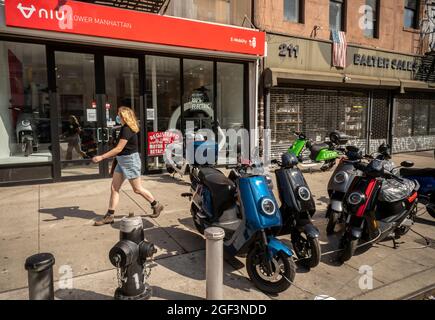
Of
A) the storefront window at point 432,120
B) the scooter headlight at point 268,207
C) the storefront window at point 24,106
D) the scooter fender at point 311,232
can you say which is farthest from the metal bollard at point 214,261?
the storefront window at point 432,120

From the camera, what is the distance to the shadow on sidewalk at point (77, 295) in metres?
3.10

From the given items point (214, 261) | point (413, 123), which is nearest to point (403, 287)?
point (214, 261)

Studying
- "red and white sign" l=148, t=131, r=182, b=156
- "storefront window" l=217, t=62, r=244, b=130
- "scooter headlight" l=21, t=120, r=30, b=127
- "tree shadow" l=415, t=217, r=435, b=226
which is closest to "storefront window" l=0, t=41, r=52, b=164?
"scooter headlight" l=21, t=120, r=30, b=127

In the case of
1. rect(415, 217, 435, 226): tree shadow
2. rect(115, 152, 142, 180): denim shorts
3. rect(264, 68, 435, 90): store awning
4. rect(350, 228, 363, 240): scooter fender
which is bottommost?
rect(415, 217, 435, 226): tree shadow

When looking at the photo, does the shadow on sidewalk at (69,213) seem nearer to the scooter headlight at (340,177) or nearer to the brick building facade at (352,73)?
the scooter headlight at (340,177)

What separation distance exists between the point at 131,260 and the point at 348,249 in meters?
2.52

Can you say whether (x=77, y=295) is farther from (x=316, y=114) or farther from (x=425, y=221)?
(x=316, y=114)

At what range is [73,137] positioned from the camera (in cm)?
783

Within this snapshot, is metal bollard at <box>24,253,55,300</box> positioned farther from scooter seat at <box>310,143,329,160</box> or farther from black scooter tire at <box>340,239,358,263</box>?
scooter seat at <box>310,143,329,160</box>

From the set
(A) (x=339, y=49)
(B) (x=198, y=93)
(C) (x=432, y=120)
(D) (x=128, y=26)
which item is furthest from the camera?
(C) (x=432, y=120)

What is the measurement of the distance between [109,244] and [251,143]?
21.1 feet

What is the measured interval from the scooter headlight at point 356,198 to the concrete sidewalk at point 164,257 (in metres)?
0.74

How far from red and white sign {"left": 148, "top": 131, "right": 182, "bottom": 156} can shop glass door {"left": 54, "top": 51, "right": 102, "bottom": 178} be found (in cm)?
120

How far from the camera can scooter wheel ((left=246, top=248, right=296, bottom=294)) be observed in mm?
3111
